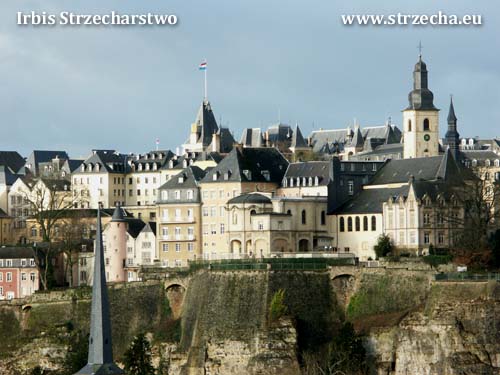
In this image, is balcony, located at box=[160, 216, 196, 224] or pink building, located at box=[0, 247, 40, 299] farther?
pink building, located at box=[0, 247, 40, 299]

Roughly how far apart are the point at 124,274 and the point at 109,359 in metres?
45.7

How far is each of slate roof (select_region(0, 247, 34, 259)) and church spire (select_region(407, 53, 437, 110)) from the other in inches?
1116

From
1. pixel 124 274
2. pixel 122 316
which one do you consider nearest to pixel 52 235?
pixel 124 274

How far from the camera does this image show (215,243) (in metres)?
132

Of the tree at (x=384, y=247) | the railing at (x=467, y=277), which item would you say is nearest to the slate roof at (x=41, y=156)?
the tree at (x=384, y=247)

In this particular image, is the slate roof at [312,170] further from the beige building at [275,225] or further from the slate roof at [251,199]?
the slate roof at [251,199]

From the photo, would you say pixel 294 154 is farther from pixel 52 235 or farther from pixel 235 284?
pixel 235 284

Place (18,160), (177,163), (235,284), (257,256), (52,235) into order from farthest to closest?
(18,160)
(177,163)
(52,235)
(257,256)
(235,284)

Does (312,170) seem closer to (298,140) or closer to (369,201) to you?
(369,201)

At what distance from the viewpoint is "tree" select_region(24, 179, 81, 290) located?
13750 centimetres

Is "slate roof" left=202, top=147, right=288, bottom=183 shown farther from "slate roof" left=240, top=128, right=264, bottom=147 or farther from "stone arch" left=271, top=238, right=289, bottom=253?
"slate roof" left=240, top=128, right=264, bottom=147

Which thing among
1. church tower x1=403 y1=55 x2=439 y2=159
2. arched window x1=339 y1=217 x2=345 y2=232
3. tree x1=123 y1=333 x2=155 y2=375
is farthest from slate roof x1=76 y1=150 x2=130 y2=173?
tree x1=123 y1=333 x2=155 y2=375

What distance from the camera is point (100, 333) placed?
293 ft

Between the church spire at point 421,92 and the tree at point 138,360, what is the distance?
109 ft
